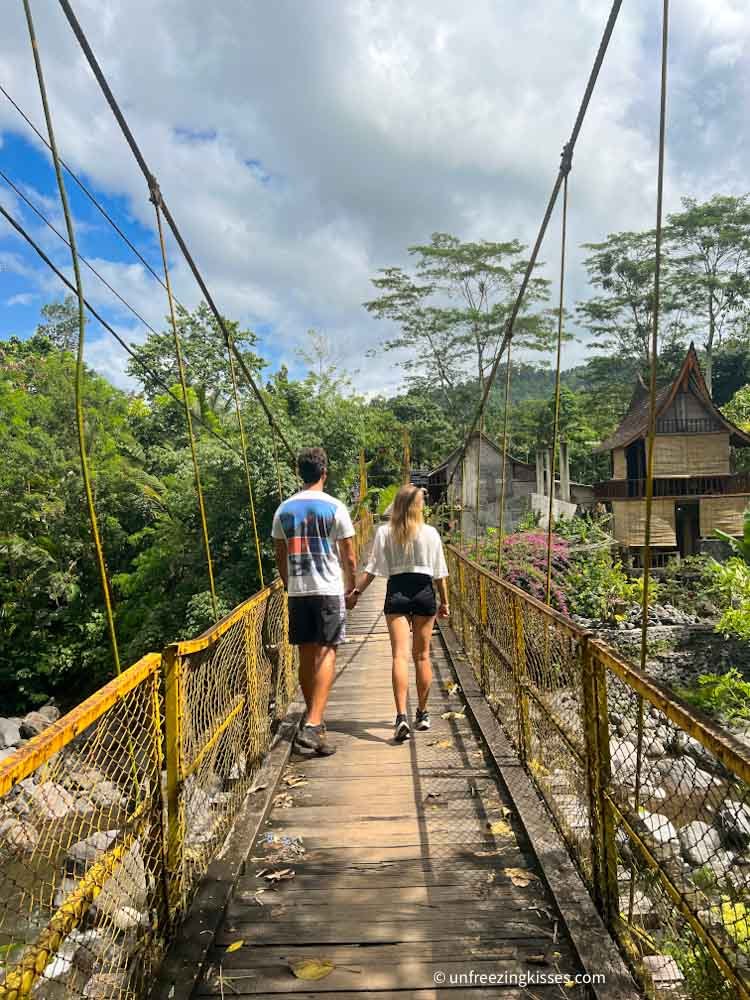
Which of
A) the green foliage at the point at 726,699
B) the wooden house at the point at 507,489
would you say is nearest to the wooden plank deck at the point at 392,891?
the green foliage at the point at 726,699

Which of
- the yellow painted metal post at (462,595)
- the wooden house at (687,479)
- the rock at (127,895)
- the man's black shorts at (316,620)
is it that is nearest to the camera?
the rock at (127,895)

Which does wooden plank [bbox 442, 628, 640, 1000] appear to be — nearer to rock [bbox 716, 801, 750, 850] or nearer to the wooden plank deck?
the wooden plank deck

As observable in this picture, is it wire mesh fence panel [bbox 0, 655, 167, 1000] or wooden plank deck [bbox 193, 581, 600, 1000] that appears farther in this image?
wooden plank deck [bbox 193, 581, 600, 1000]

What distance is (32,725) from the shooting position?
1056cm

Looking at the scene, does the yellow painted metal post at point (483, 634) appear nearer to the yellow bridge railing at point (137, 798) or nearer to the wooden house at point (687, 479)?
the yellow bridge railing at point (137, 798)

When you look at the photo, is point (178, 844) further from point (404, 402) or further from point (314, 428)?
point (404, 402)

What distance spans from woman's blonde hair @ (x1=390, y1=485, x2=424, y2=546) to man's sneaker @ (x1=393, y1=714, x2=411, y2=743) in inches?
33.7

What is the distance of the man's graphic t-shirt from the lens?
287cm

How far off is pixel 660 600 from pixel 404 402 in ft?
44.8

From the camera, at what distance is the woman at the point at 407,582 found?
314 centimetres

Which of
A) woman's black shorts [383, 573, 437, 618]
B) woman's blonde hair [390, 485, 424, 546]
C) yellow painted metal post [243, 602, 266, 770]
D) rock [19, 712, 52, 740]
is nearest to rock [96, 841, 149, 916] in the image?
yellow painted metal post [243, 602, 266, 770]

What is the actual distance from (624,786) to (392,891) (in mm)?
754

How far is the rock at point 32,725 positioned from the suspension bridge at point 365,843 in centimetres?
926

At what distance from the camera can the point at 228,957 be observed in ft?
5.44
